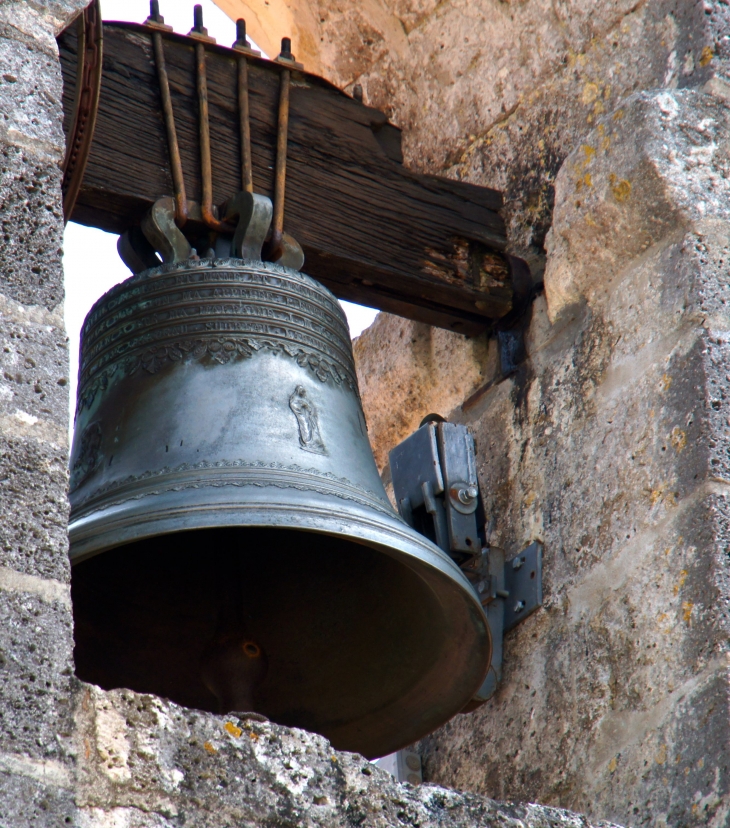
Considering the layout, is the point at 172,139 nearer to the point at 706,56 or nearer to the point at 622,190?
the point at 622,190

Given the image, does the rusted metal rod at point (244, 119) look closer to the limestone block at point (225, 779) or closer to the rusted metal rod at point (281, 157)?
the rusted metal rod at point (281, 157)

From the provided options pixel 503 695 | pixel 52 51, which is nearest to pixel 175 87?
pixel 52 51

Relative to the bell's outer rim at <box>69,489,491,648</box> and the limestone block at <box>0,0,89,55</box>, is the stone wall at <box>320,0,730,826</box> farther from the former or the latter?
the limestone block at <box>0,0,89,55</box>

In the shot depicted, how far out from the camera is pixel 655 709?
2436 millimetres

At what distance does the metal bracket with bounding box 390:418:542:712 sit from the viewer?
287 cm

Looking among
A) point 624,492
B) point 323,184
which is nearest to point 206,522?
point 624,492

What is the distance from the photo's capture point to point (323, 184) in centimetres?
311

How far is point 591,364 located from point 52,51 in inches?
44.2

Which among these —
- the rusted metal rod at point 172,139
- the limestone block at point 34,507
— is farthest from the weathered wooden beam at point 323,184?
the limestone block at point 34,507

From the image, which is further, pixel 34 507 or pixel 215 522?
pixel 215 522

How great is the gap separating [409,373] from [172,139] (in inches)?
32.4

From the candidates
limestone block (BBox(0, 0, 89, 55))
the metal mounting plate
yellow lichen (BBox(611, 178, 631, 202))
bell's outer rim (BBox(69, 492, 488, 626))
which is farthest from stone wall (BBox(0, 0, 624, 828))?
yellow lichen (BBox(611, 178, 631, 202))

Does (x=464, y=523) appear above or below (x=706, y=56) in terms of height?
below

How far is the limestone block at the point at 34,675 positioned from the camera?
5.71 feet
